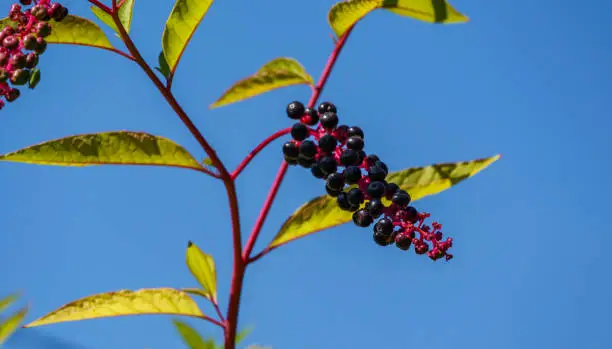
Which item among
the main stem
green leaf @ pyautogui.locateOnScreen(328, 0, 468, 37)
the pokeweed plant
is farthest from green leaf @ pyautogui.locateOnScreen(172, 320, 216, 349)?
green leaf @ pyautogui.locateOnScreen(328, 0, 468, 37)

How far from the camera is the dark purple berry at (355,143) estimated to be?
2090 millimetres

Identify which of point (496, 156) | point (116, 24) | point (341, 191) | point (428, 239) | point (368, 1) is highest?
point (368, 1)

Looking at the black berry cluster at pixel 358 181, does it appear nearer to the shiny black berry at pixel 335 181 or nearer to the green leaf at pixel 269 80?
the shiny black berry at pixel 335 181

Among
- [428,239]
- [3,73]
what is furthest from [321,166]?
[3,73]

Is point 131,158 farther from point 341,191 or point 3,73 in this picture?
point 341,191

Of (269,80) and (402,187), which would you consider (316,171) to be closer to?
(402,187)

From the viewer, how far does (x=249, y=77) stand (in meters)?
2.59

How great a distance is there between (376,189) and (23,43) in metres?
0.98

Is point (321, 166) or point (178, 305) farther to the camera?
point (178, 305)

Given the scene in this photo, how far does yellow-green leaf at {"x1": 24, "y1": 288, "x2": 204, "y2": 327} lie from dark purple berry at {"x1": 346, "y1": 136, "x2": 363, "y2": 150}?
2.07 feet

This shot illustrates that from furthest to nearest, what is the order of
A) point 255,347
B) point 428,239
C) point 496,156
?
point 255,347 → point 496,156 → point 428,239

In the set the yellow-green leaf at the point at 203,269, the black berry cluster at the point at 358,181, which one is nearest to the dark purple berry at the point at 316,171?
the black berry cluster at the point at 358,181

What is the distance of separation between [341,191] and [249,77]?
627 millimetres

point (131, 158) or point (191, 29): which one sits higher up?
point (191, 29)
